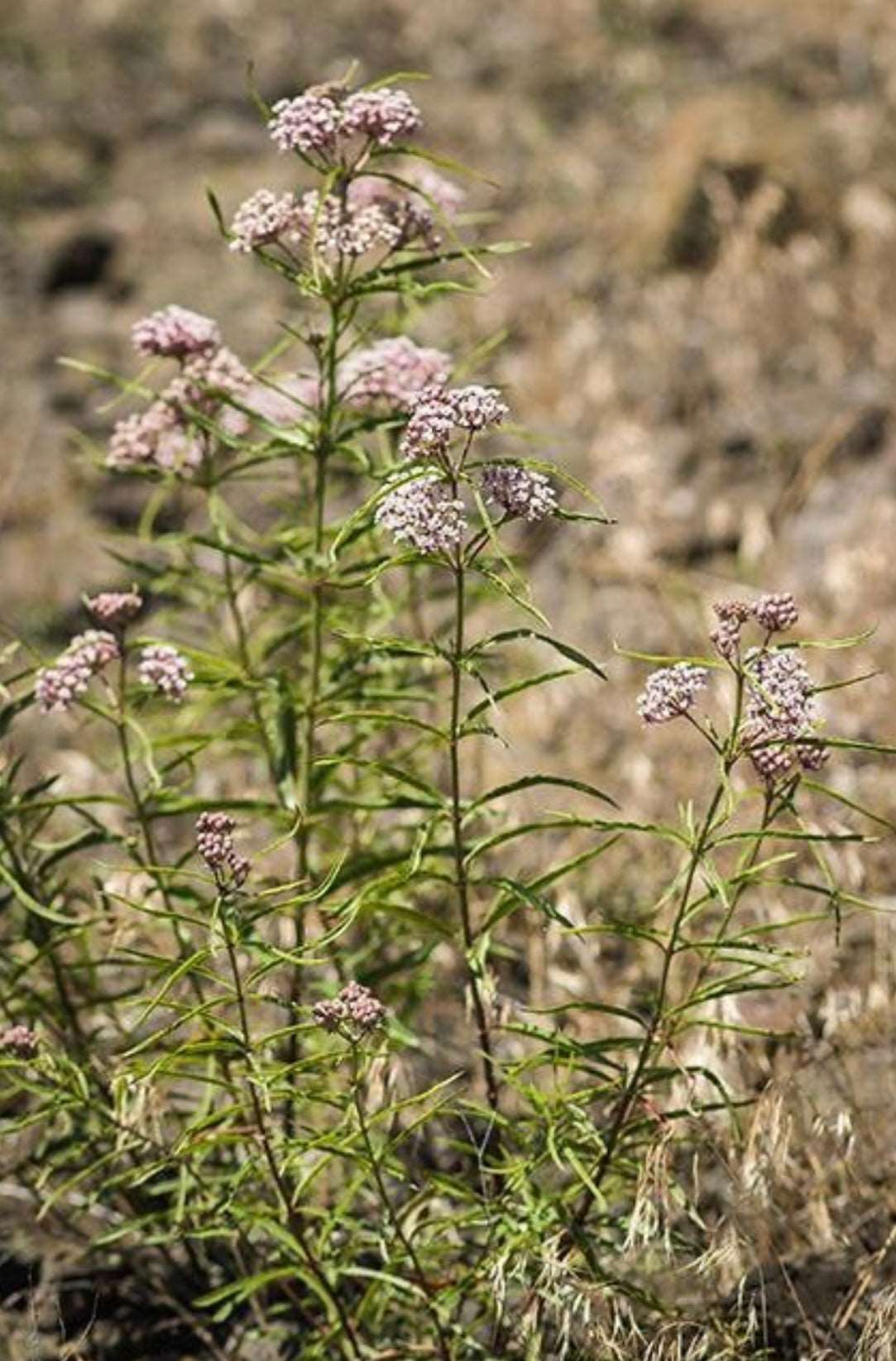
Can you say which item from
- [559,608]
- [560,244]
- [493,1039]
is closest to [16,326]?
[560,244]

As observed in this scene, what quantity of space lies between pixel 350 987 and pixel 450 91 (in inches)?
319

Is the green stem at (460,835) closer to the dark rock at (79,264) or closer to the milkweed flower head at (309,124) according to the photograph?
the milkweed flower head at (309,124)

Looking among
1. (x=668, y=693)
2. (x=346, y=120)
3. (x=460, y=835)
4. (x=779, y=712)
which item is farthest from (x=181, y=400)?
(x=779, y=712)

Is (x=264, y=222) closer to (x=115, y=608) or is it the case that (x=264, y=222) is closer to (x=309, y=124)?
(x=309, y=124)

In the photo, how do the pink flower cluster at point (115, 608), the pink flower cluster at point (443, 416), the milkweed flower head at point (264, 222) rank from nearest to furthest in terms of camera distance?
the pink flower cluster at point (443, 416) < the milkweed flower head at point (264, 222) < the pink flower cluster at point (115, 608)

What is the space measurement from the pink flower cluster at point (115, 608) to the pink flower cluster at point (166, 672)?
0.31 ft

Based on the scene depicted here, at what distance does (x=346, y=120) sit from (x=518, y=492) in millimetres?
634

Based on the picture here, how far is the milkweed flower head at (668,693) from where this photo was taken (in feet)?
7.25

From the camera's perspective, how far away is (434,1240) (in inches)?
111

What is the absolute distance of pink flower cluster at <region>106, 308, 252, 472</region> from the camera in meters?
2.78

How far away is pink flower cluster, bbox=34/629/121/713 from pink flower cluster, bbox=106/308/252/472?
0.35 meters

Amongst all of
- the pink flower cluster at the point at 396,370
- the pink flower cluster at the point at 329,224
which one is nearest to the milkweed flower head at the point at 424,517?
the pink flower cluster at the point at 329,224

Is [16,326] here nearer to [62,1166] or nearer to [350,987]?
[62,1166]

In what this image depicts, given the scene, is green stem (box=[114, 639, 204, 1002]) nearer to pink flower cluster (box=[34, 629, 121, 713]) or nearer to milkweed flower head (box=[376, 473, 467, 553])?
pink flower cluster (box=[34, 629, 121, 713])
